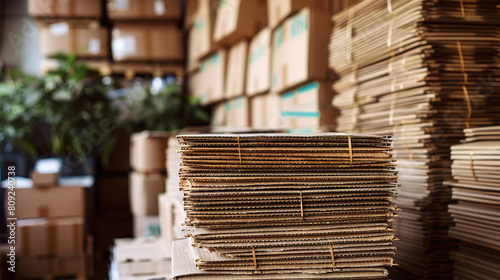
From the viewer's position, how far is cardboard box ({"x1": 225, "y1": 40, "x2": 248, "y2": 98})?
3611 mm

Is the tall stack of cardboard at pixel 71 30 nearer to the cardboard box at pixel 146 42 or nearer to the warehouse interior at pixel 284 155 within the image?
the cardboard box at pixel 146 42

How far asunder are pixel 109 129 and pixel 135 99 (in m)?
0.47

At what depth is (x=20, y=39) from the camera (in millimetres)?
5738

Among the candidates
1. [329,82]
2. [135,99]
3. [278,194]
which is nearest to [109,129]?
[135,99]

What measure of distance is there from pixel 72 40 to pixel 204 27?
63.4 inches

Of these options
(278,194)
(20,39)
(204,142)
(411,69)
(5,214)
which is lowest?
(5,214)

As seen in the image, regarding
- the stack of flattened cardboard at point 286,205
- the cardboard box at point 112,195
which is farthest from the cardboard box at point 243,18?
the stack of flattened cardboard at point 286,205

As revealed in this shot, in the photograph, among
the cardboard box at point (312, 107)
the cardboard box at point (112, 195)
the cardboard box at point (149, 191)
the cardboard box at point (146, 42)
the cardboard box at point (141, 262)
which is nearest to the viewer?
the cardboard box at point (141, 262)

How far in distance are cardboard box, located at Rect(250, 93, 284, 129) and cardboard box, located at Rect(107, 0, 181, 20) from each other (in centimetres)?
209

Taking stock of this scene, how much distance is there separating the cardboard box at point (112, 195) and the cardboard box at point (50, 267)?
1.04 m

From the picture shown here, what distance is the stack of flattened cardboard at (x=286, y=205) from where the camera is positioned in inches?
44.0

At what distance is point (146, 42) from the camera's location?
5.13m

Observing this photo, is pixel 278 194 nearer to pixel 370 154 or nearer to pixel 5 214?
pixel 370 154

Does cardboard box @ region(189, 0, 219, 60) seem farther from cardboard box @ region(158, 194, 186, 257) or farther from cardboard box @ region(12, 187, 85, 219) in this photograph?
cardboard box @ region(158, 194, 186, 257)
